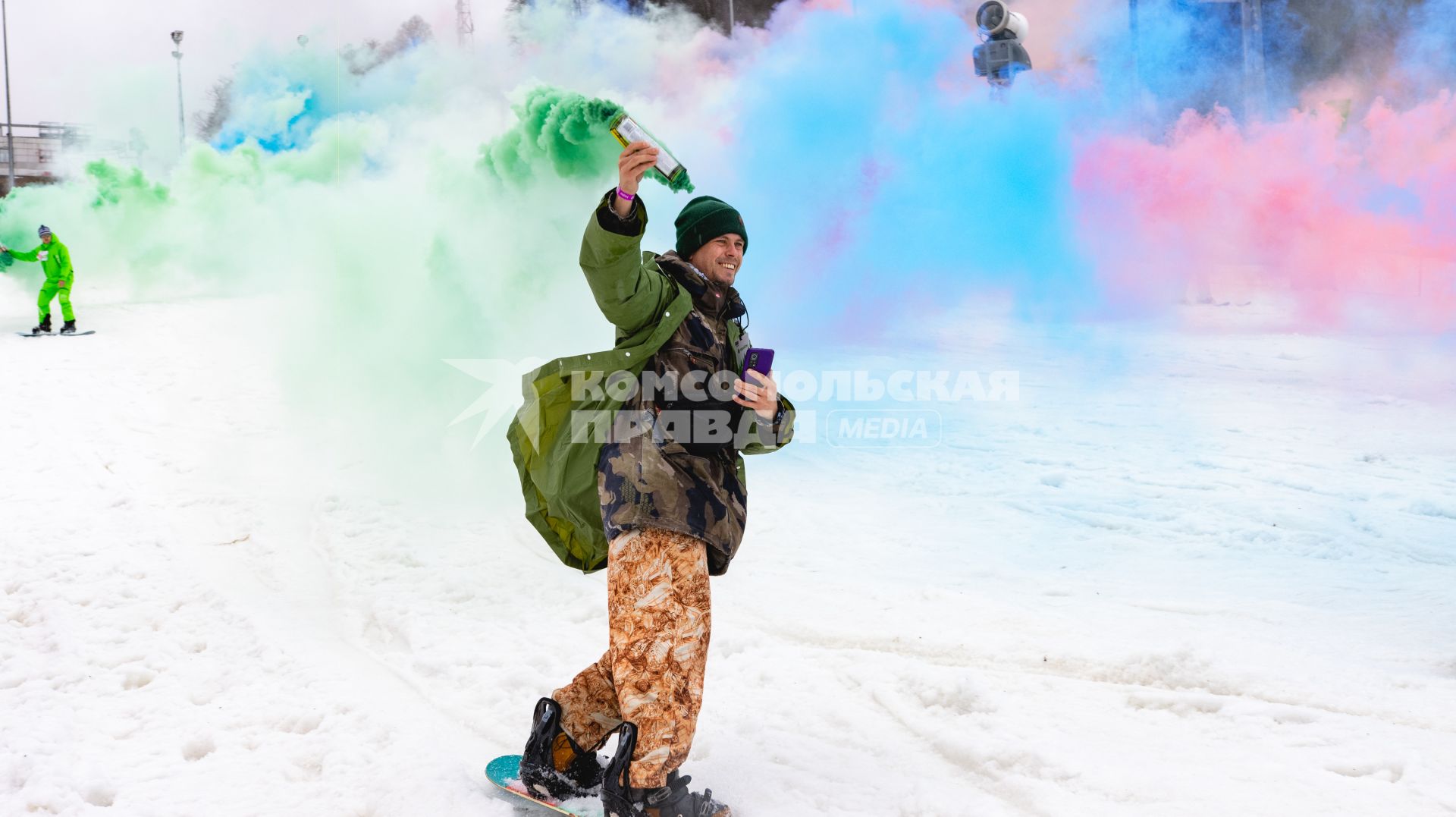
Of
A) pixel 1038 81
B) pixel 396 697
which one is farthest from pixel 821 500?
pixel 1038 81

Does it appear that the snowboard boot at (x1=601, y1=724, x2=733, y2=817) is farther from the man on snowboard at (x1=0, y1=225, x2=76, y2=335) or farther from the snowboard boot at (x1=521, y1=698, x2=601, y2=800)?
the man on snowboard at (x1=0, y1=225, x2=76, y2=335)

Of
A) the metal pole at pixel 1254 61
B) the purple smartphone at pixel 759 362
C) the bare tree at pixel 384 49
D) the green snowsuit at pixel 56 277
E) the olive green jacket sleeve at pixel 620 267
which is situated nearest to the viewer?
the olive green jacket sleeve at pixel 620 267

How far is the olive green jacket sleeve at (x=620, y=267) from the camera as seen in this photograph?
246 centimetres

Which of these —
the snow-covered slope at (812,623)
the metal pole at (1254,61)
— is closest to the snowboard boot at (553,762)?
the snow-covered slope at (812,623)

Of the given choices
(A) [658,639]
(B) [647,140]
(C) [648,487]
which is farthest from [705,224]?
(A) [658,639]

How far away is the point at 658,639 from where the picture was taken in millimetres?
2627

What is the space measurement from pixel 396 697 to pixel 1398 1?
20.0m

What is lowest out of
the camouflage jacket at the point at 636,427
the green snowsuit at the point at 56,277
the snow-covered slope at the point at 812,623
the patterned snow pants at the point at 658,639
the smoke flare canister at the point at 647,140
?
the snow-covered slope at the point at 812,623

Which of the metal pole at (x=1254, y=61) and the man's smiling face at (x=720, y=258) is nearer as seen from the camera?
the man's smiling face at (x=720, y=258)

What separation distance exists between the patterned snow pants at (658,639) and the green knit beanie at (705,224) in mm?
807

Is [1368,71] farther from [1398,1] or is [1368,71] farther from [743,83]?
[743,83]

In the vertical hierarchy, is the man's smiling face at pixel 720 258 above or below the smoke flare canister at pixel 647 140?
below

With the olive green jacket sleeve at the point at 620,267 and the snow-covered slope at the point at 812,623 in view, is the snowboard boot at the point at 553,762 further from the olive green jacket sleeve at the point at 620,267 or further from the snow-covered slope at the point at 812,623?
the olive green jacket sleeve at the point at 620,267

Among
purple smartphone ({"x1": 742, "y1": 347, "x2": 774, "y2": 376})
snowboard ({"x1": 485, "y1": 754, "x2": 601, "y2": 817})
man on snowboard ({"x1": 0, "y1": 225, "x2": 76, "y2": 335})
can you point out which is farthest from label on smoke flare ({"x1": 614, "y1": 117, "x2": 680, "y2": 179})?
man on snowboard ({"x1": 0, "y1": 225, "x2": 76, "y2": 335})
